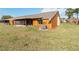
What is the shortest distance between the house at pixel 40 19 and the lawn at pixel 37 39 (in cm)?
6

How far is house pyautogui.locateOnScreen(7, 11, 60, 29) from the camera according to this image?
358 cm

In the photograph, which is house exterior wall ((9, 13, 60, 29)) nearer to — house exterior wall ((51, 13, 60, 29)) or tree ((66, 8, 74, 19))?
house exterior wall ((51, 13, 60, 29))

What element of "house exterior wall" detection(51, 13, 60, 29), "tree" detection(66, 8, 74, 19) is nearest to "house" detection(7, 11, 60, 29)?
"house exterior wall" detection(51, 13, 60, 29)

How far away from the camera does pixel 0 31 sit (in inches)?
140

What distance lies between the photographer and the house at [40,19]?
11.8 ft

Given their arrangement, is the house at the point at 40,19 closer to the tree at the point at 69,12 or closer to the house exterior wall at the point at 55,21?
the house exterior wall at the point at 55,21

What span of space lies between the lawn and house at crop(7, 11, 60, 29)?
63mm

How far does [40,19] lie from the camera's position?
11.8 ft

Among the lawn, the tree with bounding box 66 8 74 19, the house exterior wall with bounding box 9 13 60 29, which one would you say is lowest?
the lawn

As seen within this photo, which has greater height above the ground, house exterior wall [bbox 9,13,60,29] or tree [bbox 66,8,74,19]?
tree [bbox 66,8,74,19]

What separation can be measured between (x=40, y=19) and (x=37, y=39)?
0.26m

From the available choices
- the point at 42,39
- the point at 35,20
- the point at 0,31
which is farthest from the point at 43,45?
the point at 0,31

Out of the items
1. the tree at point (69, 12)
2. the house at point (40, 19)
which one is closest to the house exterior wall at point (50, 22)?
the house at point (40, 19)
